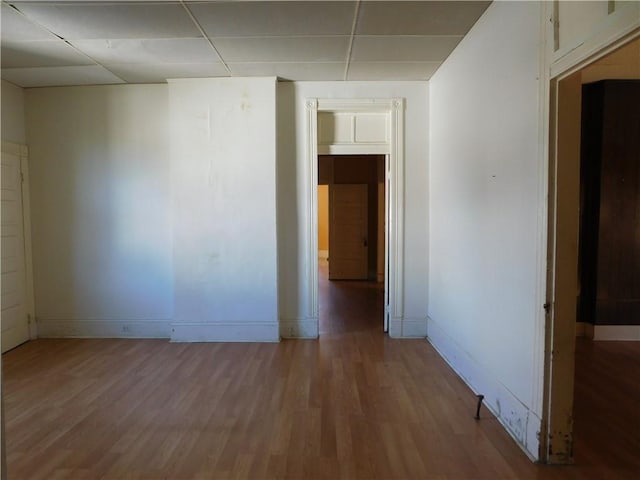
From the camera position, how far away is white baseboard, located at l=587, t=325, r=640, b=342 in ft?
13.5

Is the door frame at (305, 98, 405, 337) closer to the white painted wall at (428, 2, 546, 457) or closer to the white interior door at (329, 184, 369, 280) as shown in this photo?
the white painted wall at (428, 2, 546, 457)

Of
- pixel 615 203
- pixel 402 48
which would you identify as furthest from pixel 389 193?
pixel 615 203

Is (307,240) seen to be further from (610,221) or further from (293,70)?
(610,221)

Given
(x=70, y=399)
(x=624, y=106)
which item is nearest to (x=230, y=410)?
(x=70, y=399)

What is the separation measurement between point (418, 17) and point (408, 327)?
3108mm

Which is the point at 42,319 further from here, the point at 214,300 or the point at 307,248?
the point at 307,248

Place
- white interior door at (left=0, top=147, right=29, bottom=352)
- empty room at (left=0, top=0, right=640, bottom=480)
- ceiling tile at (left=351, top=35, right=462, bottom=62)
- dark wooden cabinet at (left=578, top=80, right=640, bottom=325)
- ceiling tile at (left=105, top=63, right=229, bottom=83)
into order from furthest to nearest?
dark wooden cabinet at (left=578, top=80, right=640, bottom=325), white interior door at (left=0, top=147, right=29, bottom=352), ceiling tile at (left=105, top=63, right=229, bottom=83), ceiling tile at (left=351, top=35, right=462, bottom=62), empty room at (left=0, top=0, right=640, bottom=480)

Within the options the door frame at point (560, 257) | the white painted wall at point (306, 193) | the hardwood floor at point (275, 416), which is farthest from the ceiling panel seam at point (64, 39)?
the door frame at point (560, 257)

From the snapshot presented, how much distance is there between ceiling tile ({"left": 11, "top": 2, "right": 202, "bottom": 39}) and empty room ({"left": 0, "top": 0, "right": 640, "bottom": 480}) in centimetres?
3

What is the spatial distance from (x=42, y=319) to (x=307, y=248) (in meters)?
3.29

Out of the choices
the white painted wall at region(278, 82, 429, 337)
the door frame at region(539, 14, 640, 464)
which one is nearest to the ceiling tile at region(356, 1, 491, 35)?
the door frame at region(539, 14, 640, 464)

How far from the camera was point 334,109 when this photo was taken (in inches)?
165

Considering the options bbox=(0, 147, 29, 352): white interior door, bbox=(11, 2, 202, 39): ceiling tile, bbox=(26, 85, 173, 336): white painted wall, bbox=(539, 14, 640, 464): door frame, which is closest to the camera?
bbox=(539, 14, 640, 464): door frame

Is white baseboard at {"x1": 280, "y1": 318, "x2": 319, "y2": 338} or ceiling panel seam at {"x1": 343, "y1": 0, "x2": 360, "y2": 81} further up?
ceiling panel seam at {"x1": 343, "y1": 0, "x2": 360, "y2": 81}
